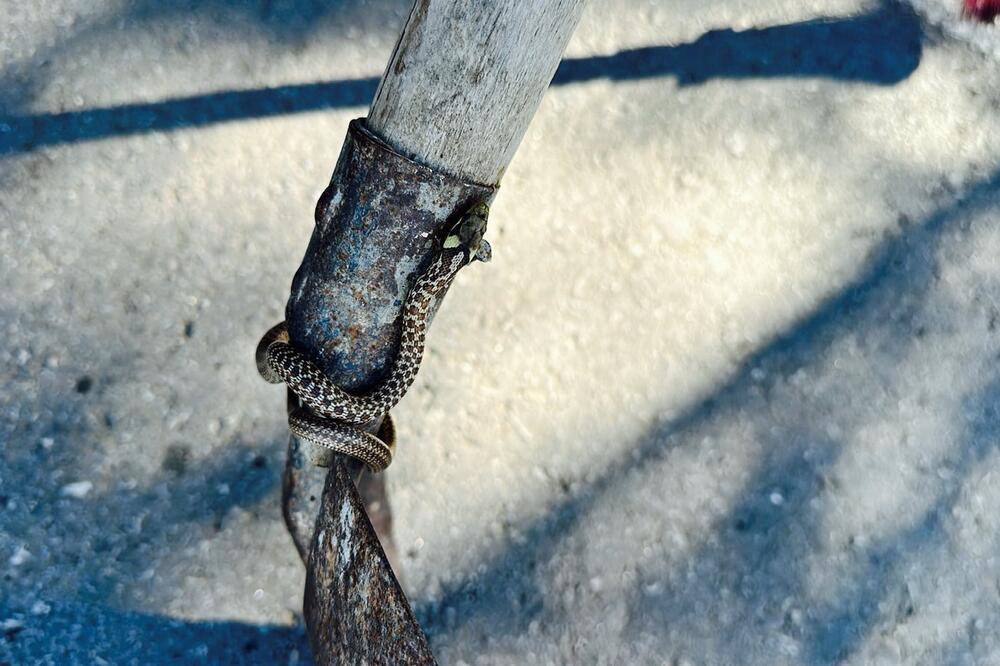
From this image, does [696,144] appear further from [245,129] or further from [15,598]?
[15,598]

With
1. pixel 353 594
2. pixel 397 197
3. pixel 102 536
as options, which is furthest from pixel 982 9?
pixel 102 536

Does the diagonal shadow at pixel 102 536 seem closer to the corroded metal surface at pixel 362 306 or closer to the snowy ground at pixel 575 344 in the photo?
the snowy ground at pixel 575 344

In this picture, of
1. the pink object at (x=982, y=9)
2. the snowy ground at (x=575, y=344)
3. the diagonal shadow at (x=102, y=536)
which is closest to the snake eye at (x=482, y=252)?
the snowy ground at (x=575, y=344)

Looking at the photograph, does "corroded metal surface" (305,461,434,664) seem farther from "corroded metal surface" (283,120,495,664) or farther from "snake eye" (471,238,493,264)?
"snake eye" (471,238,493,264)

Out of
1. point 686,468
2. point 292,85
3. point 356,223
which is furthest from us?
point 292,85

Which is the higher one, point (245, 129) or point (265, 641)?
point (245, 129)

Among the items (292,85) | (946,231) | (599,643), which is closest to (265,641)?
(599,643)
